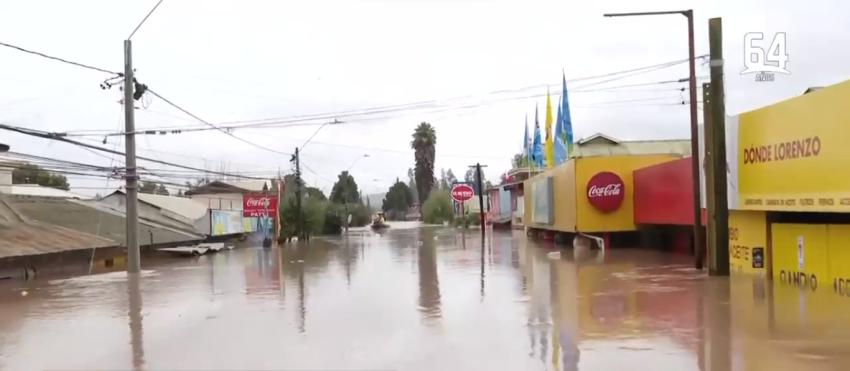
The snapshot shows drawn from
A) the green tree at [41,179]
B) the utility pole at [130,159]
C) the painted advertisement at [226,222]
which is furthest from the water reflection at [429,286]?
the green tree at [41,179]

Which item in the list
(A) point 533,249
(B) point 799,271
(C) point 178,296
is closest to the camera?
(B) point 799,271

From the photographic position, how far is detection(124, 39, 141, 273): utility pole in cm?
2678

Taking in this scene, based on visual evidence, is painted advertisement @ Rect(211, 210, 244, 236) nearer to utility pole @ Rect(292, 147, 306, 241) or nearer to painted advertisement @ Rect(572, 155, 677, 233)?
utility pole @ Rect(292, 147, 306, 241)

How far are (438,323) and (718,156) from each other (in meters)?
9.00

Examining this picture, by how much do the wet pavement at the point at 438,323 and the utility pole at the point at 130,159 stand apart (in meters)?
4.65

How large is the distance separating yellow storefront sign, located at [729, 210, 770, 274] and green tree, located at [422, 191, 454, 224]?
71.6 meters

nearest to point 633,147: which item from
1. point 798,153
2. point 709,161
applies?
point 709,161

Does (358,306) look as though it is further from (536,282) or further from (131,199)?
(131,199)

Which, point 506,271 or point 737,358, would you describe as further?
point 506,271

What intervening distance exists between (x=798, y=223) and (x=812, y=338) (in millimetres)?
7318

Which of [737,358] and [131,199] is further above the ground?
[131,199]

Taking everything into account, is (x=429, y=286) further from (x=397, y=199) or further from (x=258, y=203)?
(x=397, y=199)

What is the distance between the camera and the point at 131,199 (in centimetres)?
2719

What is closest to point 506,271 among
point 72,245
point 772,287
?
point 772,287
